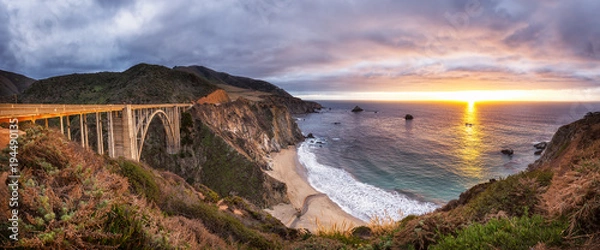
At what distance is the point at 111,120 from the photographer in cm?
1808

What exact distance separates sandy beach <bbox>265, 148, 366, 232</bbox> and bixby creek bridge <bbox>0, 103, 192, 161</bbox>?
1349cm

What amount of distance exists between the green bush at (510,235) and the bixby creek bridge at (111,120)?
34.7 feet

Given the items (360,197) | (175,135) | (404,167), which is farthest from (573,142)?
(175,135)

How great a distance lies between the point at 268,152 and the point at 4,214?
4536cm

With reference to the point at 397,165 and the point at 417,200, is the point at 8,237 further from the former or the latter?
the point at 397,165

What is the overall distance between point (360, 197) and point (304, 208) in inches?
282

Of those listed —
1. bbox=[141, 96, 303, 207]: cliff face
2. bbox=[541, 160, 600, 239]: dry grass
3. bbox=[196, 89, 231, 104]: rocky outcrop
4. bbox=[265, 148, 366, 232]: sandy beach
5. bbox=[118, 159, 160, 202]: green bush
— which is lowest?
Answer: bbox=[265, 148, 366, 232]: sandy beach

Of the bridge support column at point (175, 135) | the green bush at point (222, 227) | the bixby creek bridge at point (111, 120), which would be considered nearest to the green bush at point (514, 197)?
the green bush at point (222, 227)

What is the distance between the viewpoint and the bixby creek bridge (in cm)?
940

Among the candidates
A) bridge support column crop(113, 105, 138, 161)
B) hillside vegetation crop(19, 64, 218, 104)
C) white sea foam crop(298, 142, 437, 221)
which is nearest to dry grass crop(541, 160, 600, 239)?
white sea foam crop(298, 142, 437, 221)

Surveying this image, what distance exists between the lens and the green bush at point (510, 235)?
4035mm

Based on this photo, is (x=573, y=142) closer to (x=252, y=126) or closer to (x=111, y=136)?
(x=111, y=136)

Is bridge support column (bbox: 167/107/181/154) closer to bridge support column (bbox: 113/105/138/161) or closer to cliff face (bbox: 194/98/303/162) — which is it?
cliff face (bbox: 194/98/303/162)

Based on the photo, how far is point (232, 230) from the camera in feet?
30.7
